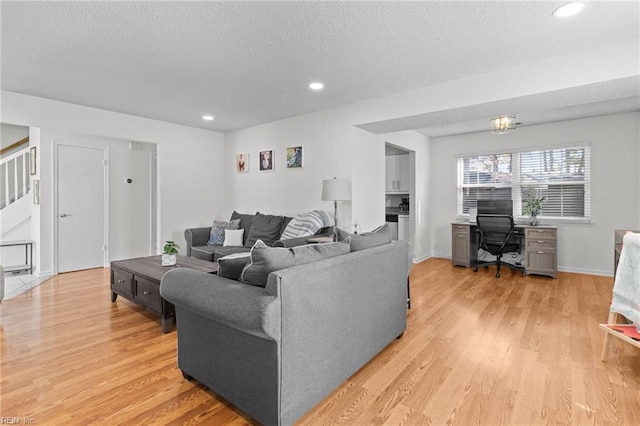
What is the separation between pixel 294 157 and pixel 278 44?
242 cm

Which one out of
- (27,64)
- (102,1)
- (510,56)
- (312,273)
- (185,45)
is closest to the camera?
(312,273)

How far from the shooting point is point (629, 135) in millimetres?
4648

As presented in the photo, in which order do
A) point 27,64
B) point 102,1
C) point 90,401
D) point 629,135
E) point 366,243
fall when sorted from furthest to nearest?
point 629,135, point 27,64, point 366,243, point 102,1, point 90,401

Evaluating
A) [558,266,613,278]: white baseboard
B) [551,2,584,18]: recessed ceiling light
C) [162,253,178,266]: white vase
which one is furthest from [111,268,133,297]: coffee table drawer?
[558,266,613,278]: white baseboard

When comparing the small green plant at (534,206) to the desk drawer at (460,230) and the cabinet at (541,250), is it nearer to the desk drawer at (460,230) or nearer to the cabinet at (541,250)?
the cabinet at (541,250)

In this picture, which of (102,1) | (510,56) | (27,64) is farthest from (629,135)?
(27,64)

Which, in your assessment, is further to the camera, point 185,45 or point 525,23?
point 185,45

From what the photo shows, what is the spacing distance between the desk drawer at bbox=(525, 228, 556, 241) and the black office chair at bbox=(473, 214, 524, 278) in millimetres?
234

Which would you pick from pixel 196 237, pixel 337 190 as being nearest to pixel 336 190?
pixel 337 190

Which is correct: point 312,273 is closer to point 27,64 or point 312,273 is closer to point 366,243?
point 366,243

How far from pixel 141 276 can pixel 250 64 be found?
2187 mm

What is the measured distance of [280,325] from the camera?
1511mm

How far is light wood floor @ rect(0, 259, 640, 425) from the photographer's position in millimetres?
1746

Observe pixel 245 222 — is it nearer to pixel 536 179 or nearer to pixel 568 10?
pixel 568 10
